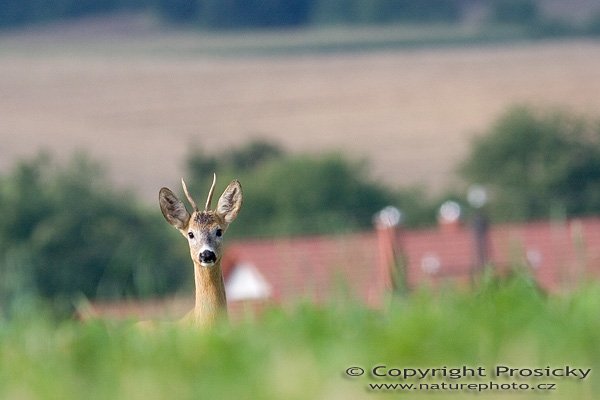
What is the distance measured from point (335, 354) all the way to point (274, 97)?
283ft

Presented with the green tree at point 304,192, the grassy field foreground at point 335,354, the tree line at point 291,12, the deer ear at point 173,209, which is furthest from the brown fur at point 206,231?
the tree line at point 291,12

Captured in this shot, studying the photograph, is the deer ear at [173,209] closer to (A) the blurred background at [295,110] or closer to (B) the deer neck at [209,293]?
(B) the deer neck at [209,293]

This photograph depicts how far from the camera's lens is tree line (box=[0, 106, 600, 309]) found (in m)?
59.4

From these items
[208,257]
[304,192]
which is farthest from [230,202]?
[304,192]

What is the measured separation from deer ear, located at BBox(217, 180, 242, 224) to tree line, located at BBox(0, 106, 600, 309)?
124ft

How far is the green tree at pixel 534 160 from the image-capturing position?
71.9 meters

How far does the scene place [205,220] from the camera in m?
9.71

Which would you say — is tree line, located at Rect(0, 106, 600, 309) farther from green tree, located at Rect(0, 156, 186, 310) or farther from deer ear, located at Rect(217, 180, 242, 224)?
deer ear, located at Rect(217, 180, 242, 224)

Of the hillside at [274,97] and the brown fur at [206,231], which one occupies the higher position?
the hillside at [274,97]

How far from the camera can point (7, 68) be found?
101 meters

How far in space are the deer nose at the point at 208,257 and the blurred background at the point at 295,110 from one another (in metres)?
46.3

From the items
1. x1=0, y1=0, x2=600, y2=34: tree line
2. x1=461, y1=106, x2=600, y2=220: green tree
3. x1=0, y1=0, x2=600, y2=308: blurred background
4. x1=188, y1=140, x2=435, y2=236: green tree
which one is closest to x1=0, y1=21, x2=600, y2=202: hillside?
x1=0, y1=0, x2=600, y2=308: blurred background

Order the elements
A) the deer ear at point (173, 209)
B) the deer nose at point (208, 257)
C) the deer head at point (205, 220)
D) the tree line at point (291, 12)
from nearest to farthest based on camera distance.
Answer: the deer nose at point (208, 257) < the deer head at point (205, 220) < the deer ear at point (173, 209) < the tree line at point (291, 12)

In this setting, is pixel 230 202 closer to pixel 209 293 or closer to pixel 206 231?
pixel 206 231
